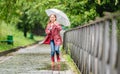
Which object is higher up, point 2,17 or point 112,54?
point 112,54

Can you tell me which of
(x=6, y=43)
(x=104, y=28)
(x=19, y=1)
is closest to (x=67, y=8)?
(x=19, y=1)

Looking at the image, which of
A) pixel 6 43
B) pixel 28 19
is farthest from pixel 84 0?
pixel 28 19

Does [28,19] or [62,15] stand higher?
[62,15]

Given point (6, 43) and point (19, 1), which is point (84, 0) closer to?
point (19, 1)

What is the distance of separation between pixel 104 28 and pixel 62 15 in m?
15.0

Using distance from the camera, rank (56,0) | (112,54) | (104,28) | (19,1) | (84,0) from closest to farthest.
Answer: (112,54) → (104,28) → (84,0) → (56,0) → (19,1)

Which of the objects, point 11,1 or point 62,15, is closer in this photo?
point 62,15

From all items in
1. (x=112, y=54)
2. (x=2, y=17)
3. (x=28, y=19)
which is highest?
(x=112, y=54)

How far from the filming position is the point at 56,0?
22.0 m

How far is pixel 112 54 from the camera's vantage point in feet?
16.6

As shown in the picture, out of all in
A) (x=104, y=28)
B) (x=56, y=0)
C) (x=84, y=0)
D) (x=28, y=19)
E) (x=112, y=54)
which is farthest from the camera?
(x=28, y=19)

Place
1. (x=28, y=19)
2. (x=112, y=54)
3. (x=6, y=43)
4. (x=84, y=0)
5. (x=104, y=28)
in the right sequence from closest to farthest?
(x=112, y=54) < (x=104, y=28) < (x=84, y=0) < (x=6, y=43) < (x=28, y=19)

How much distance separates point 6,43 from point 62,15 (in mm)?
10986

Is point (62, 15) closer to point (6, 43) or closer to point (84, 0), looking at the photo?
point (84, 0)
